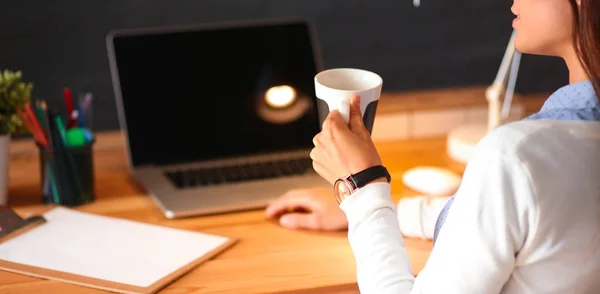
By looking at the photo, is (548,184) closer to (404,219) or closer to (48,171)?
(404,219)

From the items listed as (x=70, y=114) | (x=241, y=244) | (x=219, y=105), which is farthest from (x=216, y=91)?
(x=241, y=244)

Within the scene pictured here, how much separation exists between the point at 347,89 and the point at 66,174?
0.56 meters

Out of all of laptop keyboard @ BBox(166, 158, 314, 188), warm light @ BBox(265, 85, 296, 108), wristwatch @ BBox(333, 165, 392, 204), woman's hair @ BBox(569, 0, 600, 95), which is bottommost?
laptop keyboard @ BBox(166, 158, 314, 188)

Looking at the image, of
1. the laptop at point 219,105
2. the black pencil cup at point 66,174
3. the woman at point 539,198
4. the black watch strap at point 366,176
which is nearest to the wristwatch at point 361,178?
the black watch strap at point 366,176

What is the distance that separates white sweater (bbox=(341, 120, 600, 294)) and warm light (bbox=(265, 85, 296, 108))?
0.72 m

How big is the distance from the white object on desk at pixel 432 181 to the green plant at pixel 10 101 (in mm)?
700

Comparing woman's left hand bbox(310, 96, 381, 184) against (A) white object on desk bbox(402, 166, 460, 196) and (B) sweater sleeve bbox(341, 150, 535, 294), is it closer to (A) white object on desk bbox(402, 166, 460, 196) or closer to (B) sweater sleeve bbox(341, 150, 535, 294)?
(B) sweater sleeve bbox(341, 150, 535, 294)

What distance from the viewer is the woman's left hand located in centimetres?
106

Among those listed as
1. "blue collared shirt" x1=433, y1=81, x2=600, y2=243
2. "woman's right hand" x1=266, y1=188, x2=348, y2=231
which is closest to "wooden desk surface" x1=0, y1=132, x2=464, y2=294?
"woman's right hand" x1=266, y1=188, x2=348, y2=231

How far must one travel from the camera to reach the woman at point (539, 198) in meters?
0.89

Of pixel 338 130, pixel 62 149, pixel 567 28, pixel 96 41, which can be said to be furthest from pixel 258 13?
pixel 567 28

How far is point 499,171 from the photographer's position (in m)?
0.89

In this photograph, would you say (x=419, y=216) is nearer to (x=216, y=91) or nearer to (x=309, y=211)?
(x=309, y=211)

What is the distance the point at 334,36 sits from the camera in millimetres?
1824
